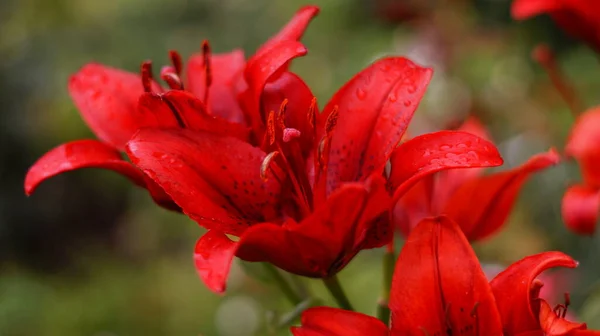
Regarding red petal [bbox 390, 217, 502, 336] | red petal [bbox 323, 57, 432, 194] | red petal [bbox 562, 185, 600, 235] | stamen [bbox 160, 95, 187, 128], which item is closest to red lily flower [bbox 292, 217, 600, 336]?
red petal [bbox 390, 217, 502, 336]

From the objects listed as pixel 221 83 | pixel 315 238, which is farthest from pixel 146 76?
pixel 315 238

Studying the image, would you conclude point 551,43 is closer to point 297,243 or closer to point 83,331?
point 297,243

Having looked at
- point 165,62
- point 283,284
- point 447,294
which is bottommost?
point 165,62

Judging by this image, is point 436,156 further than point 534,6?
No

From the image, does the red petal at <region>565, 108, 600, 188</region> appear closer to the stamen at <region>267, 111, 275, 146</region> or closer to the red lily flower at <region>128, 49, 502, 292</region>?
the red lily flower at <region>128, 49, 502, 292</region>

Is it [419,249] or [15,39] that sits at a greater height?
[419,249]

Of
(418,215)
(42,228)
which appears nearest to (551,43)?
(418,215)

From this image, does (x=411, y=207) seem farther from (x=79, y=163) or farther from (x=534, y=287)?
(x=79, y=163)
